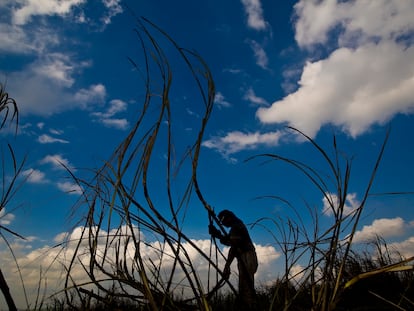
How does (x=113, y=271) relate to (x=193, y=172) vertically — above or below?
below

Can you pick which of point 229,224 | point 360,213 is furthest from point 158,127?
point 229,224

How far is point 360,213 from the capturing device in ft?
3.44

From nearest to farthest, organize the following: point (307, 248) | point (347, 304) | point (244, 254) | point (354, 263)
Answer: point (307, 248) → point (347, 304) → point (354, 263) → point (244, 254)

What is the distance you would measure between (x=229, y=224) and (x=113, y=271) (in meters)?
4.71

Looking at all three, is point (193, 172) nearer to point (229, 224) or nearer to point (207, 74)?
point (207, 74)

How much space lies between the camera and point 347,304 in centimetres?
374

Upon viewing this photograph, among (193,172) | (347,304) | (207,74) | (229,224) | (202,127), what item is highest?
(229,224)

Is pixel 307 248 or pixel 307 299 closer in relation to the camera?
pixel 307 248

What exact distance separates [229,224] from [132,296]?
474 cm

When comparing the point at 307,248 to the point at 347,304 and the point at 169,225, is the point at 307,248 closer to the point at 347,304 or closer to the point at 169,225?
the point at 169,225

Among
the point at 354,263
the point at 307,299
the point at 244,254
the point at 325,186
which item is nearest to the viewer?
the point at 325,186

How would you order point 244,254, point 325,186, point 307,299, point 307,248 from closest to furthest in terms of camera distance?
1. point 325,186
2. point 307,248
3. point 307,299
4. point 244,254

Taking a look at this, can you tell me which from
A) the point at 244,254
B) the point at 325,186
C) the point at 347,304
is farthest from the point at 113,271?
the point at 244,254

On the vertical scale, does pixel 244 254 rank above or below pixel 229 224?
below
